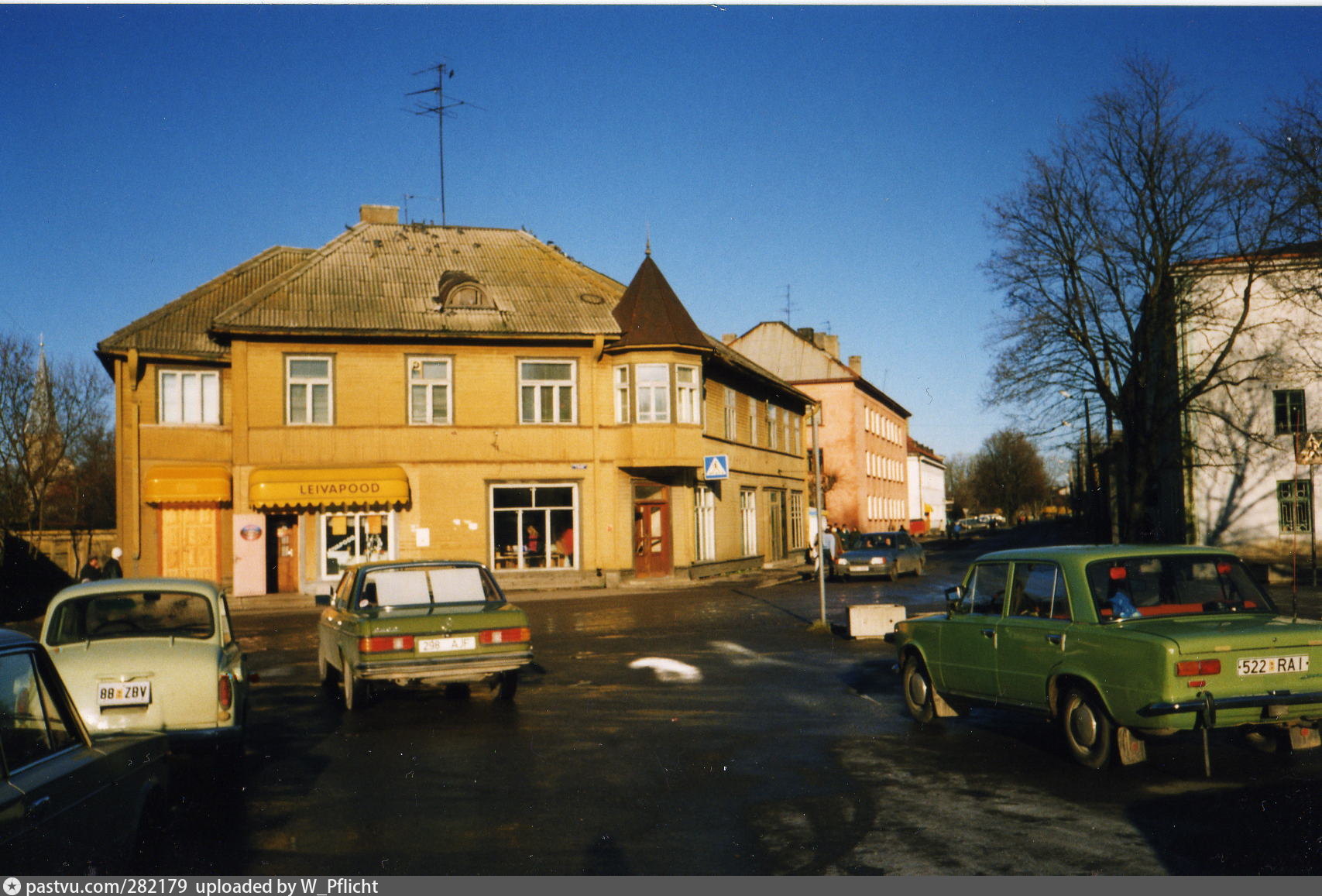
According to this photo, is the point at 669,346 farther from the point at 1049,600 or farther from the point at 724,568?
the point at 1049,600

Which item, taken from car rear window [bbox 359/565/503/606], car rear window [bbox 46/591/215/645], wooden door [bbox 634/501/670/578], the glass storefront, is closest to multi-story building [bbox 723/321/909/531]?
wooden door [bbox 634/501/670/578]

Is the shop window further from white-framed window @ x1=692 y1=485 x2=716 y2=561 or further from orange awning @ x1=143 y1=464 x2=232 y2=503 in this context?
orange awning @ x1=143 y1=464 x2=232 y2=503

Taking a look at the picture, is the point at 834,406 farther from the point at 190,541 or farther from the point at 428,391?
the point at 190,541

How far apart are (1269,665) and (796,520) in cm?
4274

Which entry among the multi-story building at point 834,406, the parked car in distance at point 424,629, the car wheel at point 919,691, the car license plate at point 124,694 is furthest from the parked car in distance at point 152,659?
the multi-story building at point 834,406

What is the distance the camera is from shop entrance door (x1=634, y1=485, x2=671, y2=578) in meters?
34.0

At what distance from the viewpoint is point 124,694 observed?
8164 millimetres

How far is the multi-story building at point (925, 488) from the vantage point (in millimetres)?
106438

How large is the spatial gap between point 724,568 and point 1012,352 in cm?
1228

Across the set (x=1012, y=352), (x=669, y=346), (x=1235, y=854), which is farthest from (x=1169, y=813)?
(x=1012, y=352)

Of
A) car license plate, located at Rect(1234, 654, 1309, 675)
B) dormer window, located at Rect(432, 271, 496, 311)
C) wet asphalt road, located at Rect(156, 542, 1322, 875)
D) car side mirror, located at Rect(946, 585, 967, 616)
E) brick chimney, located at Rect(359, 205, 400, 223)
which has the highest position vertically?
brick chimney, located at Rect(359, 205, 400, 223)

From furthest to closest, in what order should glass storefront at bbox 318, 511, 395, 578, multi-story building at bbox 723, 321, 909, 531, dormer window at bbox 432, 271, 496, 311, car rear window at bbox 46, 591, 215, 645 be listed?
1. multi-story building at bbox 723, 321, 909, 531
2. dormer window at bbox 432, 271, 496, 311
3. glass storefront at bbox 318, 511, 395, 578
4. car rear window at bbox 46, 591, 215, 645

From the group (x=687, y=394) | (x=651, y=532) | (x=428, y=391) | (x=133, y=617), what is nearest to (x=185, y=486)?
(x=428, y=391)

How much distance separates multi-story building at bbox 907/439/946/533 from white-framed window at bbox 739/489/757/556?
161 ft
